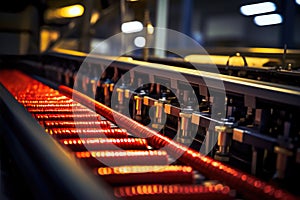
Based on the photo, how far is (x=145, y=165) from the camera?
3.80 ft

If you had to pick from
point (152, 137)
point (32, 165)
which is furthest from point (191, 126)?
point (32, 165)

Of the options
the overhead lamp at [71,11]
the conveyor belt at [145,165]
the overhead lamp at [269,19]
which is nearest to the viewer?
the conveyor belt at [145,165]

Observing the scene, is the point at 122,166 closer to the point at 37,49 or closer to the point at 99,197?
the point at 99,197

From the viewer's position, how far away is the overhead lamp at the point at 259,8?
3.61 metres

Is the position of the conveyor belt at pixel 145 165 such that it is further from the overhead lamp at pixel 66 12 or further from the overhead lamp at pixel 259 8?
the overhead lamp at pixel 66 12

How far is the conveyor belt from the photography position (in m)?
0.96

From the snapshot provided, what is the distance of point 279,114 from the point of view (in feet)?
4.15

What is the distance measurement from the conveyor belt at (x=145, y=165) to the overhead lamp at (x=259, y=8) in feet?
7.77

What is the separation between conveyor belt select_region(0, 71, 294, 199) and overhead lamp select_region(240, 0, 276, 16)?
2.37 m

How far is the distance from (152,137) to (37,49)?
189 inches

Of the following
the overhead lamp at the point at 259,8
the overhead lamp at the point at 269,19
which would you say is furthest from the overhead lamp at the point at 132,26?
the overhead lamp at the point at 269,19

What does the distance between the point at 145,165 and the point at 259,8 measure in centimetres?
290

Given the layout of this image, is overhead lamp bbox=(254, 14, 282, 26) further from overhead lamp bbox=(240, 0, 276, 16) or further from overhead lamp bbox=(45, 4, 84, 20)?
overhead lamp bbox=(45, 4, 84, 20)

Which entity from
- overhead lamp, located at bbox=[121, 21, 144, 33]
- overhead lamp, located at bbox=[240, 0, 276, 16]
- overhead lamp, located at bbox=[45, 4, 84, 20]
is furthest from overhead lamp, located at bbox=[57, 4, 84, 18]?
overhead lamp, located at bbox=[240, 0, 276, 16]
